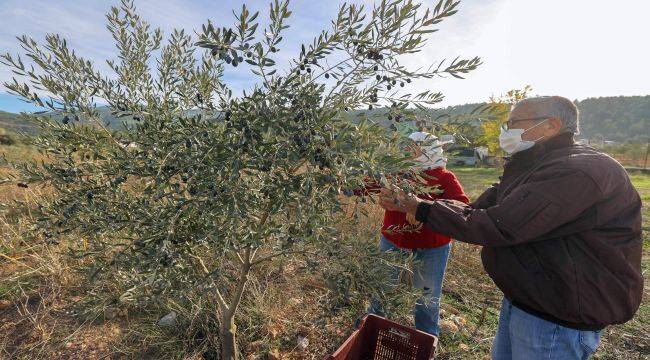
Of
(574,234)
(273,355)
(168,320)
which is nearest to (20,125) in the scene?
(168,320)

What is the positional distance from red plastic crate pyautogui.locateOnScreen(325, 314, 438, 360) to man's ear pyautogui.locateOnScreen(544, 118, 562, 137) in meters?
1.77

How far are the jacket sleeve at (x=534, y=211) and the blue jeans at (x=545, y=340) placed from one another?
63cm

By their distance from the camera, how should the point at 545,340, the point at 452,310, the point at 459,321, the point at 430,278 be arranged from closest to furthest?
the point at 545,340, the point at 430,278, the point at 459,321, the point at 452,310

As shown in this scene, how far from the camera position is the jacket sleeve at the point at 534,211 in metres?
2.00

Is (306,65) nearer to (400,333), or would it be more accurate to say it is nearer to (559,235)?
(559,235)

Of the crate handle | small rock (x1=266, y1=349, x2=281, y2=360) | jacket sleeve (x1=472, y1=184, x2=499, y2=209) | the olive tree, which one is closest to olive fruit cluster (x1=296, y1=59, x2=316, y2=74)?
the olive tree

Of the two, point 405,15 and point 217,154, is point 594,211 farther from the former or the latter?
point 217,154

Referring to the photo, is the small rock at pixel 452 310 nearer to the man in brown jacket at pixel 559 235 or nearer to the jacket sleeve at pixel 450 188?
the jacket sleeve at pixel 450 188

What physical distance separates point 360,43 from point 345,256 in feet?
4.11

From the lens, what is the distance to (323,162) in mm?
1580

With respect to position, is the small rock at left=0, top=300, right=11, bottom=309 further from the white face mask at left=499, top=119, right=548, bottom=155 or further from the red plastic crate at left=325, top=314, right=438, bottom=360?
the white face mask at left=499, top=119, right=548, bottom=155

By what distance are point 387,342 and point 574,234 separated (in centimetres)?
176

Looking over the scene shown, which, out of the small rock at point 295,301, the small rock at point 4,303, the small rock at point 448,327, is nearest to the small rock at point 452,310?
the small rock at point 448,327

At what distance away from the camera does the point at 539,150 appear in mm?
2371
